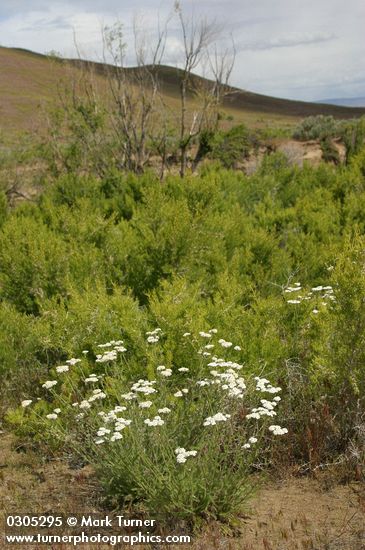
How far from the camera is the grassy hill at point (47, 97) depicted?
5418cm

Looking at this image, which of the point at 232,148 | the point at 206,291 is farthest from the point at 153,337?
the point at 232,148

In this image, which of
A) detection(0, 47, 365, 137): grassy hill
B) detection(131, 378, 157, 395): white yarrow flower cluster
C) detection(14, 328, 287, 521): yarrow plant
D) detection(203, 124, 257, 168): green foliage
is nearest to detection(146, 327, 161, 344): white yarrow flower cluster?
detection(14, 328, 287, 521): yarrow plant

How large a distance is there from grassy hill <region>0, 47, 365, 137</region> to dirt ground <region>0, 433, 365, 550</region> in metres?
35.3

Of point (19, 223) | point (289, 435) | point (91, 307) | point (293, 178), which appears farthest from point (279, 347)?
point (293, 178)

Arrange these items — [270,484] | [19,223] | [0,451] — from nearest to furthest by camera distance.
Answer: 1. [270,484]
2. [0,451]
3. [19,223]

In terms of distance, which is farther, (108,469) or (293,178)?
(293,178)

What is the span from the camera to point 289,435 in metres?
4.58

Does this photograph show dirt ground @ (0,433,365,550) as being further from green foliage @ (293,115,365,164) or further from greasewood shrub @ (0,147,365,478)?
green foliage @ (293,115,365,164)

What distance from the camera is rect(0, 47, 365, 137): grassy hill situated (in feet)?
178

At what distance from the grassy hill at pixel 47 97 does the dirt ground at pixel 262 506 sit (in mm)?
35302

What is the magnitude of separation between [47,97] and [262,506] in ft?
137

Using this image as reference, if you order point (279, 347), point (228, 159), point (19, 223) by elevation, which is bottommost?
point (279, 347)

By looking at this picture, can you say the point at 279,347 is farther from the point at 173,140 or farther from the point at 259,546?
the point at 173,140

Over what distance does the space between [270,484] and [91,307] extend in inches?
89.2
